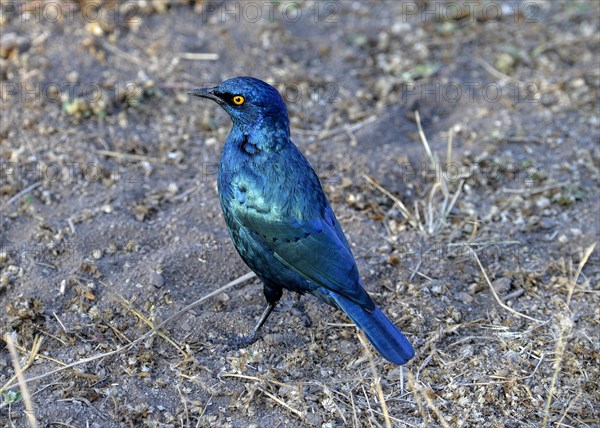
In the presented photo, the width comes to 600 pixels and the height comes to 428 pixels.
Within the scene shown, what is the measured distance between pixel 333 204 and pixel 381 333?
4.87 feet

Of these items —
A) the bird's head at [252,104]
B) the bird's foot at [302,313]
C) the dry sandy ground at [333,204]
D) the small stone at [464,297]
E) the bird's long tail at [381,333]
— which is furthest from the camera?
the small stone at [464,297]

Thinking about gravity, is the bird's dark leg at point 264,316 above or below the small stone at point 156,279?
below

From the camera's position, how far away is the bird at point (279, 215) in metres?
3.75

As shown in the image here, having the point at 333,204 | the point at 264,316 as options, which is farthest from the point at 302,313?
the point at 333,204

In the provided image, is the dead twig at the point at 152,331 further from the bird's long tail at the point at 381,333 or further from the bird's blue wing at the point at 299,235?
the bird's long tail at the point at 381,333

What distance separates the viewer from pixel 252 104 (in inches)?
155

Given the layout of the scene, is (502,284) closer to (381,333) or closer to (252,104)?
(381,333)

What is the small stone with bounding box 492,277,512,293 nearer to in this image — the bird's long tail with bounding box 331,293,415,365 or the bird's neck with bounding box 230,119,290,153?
the bird's long tail with bounding box 331,293,415,365

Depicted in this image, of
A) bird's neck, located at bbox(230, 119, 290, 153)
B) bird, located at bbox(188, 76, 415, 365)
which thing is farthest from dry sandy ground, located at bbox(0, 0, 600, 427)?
bird's neck, located at bbox(230, 119, 290, 153)

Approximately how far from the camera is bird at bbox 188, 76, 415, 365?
12.3 ft

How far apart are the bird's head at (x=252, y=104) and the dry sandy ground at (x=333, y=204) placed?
93cm

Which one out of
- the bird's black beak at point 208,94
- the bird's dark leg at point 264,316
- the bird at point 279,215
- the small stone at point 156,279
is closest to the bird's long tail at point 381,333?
the bird at point 279,215

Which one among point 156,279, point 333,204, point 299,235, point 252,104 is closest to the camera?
point 299,235

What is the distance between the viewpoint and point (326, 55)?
21.2 feet
